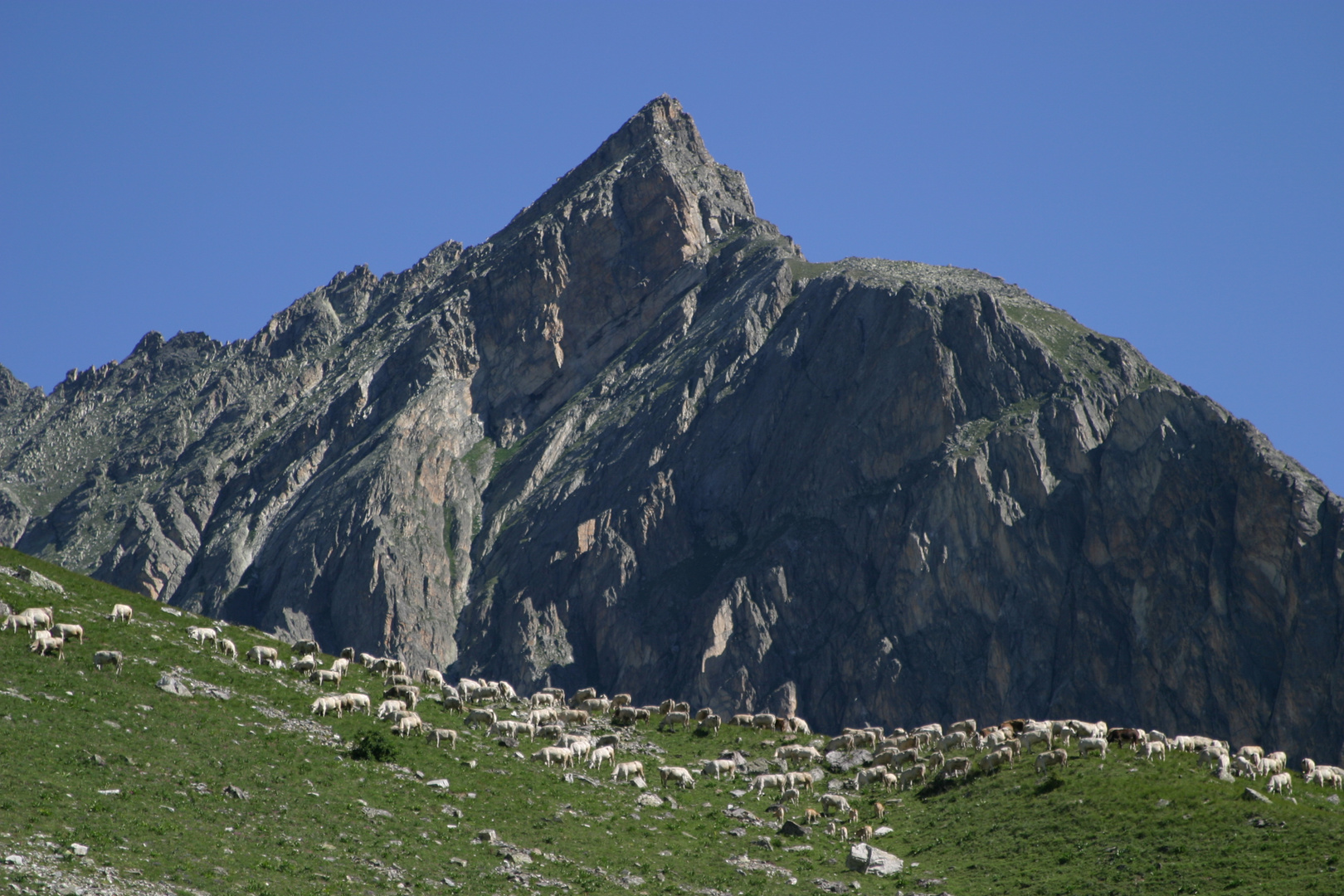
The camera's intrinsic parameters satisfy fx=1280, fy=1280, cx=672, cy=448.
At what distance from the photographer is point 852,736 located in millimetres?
77625

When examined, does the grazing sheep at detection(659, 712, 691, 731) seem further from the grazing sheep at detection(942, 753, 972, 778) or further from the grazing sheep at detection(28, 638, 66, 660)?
the grazing sheep at detection(28, 638, 66, 660)

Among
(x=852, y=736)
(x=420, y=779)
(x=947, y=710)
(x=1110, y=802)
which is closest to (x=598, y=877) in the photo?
(x=420, y=779)

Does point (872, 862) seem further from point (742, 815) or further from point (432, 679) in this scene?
point (432, 679)

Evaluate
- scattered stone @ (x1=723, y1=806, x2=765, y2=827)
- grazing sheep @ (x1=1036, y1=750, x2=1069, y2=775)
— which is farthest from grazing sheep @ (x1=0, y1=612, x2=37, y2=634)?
grazing sheep @ (x1=1036, y1=750, x2=1069, y2=775)

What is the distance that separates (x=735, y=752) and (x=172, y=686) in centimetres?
3136

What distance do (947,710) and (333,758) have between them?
504 ft

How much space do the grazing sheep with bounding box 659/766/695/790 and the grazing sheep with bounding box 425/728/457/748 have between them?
10.6m

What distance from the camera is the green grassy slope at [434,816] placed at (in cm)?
4181

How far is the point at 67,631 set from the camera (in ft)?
197

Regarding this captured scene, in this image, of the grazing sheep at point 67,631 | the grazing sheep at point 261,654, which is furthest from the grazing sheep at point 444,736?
the grazing sheep at point 67,631

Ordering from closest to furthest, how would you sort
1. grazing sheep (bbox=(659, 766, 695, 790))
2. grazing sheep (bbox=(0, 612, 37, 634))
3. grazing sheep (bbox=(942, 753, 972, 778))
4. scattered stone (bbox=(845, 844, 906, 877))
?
scattered stone (bbox=(845, 844, 906, 877)) < grazing sheep (bbox=(0, 612, 37, 634)) < grazing sheep (bbox=(659, 766, 695, 790)) < grazing sheep (bbox=(942, 753, 972, 778))

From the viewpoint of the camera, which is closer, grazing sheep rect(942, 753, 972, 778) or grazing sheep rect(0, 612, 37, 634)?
grazing sheep rect(0, 612, 37, 634)

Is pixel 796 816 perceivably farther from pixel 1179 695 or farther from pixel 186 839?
pixel 1179 695

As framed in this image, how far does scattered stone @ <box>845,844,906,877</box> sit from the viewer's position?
53969 mm
